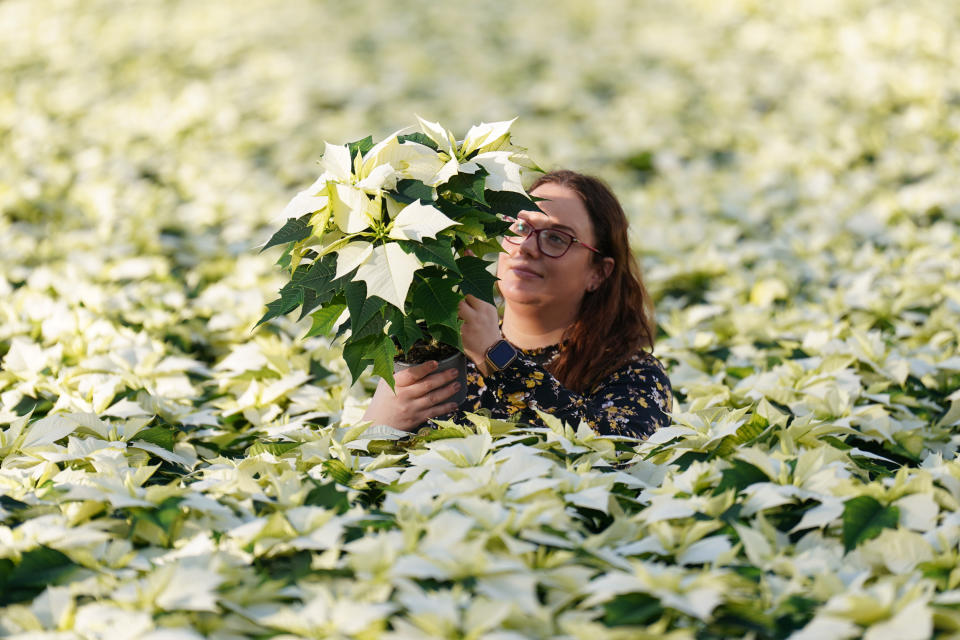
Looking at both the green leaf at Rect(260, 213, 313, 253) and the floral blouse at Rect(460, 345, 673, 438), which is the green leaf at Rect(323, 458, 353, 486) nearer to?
the floral blouse at Rect(460, 345, 673, 438)

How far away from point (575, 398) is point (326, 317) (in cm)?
72

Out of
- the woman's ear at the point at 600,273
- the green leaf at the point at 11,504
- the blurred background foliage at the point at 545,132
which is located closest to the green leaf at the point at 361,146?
the woman's ear at the point at 600,273

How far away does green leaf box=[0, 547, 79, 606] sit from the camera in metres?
1.55

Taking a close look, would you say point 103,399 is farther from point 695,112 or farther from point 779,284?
point 695,112

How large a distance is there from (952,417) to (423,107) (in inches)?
224

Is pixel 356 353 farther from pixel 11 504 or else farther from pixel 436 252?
pixel 11 504

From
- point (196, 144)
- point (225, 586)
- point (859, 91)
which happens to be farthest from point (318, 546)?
point (859, 91)

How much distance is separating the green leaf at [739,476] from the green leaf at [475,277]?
629 millimetres

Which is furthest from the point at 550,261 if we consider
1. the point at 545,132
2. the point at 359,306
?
the point at 545,132

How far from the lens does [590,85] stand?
8.09m

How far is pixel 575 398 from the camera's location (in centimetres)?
233

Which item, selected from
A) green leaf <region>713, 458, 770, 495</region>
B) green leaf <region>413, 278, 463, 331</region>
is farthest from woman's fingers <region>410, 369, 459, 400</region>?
green leaf <region>713, 458, 770, 495</region>

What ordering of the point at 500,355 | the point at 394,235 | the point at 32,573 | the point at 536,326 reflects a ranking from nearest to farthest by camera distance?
the point at 32,573 → the point at 394,235 → the point at 500,355 → the point at 536,326

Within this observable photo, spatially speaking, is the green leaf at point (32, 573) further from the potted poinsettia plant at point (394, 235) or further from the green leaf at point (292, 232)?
the green leaf at point (292, 232)
